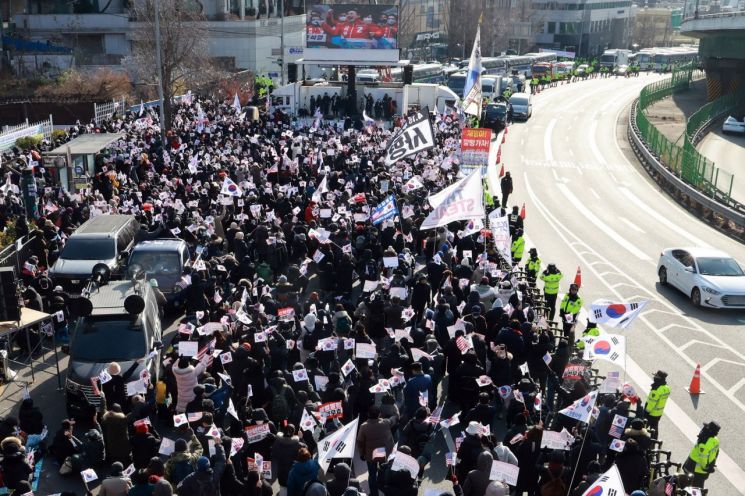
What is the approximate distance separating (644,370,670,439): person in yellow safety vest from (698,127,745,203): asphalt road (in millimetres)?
25604

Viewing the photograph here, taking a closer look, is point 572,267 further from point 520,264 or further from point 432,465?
point 432,465

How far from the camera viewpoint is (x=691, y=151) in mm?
37531

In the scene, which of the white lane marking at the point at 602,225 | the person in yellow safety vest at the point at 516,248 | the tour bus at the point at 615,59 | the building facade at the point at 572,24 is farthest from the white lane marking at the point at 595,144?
the building facade at the point at 572,24

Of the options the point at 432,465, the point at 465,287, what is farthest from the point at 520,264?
the point at 432,465

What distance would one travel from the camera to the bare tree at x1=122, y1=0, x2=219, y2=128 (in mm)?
44906

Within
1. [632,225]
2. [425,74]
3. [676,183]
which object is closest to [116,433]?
[632,225]

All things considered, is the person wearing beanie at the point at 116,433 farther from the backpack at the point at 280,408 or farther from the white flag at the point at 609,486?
the white flag at the point at 609,486

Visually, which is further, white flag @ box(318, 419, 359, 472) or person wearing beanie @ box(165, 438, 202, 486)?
person wearing beanie @ box(165, 438, 202, 486)

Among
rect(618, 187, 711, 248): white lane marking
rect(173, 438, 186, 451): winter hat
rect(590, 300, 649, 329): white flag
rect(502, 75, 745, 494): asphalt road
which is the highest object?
rect(590, 300, 649, 329): white flag

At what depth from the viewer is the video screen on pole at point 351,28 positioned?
49.3 metres

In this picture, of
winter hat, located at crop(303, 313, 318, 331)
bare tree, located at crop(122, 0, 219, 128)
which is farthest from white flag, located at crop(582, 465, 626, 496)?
bare tree, located at crop(122, 0, 219, 128)

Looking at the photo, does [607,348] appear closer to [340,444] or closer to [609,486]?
[609,486]

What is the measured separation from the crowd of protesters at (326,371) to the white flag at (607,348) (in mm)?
596

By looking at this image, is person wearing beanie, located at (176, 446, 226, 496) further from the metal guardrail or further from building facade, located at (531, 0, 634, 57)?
building facade, located at (531, 0, 634, 57)
